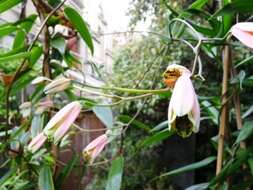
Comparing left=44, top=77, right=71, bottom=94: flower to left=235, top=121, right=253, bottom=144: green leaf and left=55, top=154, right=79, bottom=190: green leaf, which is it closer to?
left=55, top=154, right=79, bottom=190: green leaf

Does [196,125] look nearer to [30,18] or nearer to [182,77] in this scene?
[182,77]

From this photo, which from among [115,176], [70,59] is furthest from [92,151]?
[70,59]

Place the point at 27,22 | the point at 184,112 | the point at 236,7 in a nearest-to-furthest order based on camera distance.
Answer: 1. the point at 184,112
2. the point at 236,7
3. the point at 27,22

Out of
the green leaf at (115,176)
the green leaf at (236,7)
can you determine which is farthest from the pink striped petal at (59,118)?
the green leaf at (236,7)

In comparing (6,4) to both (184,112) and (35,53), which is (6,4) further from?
(184,112)

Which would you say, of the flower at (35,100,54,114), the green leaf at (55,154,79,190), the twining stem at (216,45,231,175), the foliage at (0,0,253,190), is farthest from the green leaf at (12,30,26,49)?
the twining stem at (216,45,231,175)

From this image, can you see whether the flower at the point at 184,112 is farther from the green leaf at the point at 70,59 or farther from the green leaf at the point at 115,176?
the green leaf at the point at 70,59
